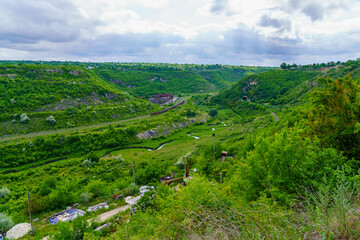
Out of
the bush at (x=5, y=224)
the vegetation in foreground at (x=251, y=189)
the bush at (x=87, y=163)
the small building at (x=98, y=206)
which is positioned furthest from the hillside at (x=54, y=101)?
the small building at (x=98, y=206)

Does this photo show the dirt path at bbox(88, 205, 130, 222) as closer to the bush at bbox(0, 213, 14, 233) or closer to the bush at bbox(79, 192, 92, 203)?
the bush at bbox(79, 192, 92, 203)

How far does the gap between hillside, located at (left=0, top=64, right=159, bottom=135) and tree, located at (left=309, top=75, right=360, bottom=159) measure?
288ft

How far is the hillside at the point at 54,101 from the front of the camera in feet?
257

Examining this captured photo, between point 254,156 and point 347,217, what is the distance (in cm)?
1004

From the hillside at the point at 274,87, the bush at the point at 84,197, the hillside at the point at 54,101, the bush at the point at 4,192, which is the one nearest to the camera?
the bush at the point at 84,197

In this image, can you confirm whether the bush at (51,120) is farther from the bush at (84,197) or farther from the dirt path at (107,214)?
the dirt path at (107,214)

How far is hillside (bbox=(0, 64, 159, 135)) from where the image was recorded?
7838 cm

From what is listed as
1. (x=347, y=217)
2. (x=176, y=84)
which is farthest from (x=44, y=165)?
(x=176, y=84)

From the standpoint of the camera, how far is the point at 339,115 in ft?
46.9

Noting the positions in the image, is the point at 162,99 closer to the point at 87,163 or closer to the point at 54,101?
the point at 54,101

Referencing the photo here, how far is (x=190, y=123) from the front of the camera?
9706 centimetres

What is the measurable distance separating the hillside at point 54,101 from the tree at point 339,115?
288 ft

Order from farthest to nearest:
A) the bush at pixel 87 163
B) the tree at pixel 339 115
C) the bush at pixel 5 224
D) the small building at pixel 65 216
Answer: the bush at pixel 87 163 < the small building at pixel 65 216 < the bush at pixel 5 224 < the tree at pixel 339 115

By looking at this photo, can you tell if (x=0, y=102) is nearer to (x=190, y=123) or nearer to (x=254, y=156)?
(x=190, y=123)
